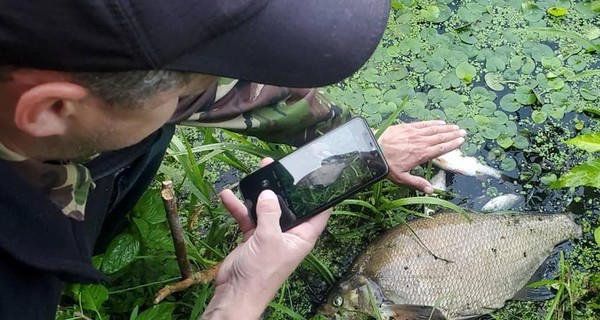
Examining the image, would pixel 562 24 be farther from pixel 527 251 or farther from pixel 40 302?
pixel 40 302

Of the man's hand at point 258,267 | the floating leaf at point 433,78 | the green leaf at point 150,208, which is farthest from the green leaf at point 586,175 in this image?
the green leaf at point 150,208

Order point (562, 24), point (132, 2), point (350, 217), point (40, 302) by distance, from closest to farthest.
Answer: point (132, 2) → point (40, 302) → point (350, 217) → point (562, 24)

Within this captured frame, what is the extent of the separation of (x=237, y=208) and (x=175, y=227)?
6.5 inches

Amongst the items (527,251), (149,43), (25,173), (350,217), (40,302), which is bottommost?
(527,251)

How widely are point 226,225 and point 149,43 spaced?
56.5 inches

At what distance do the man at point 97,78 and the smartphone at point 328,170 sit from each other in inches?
18.0

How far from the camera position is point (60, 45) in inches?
38.9

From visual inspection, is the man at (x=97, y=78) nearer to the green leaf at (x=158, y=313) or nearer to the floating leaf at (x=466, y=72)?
the green leaf at (x=158, y=313)

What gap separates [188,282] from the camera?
221 centimetres

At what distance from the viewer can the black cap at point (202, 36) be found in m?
0.96

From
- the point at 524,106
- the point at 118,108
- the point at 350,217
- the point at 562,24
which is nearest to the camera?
the point at 118,108

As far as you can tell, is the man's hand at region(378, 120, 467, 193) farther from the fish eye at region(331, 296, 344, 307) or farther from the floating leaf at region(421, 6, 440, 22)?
the floating leaf at region(421, 6, 440, 22)

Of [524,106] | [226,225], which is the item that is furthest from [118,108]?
[524,106]

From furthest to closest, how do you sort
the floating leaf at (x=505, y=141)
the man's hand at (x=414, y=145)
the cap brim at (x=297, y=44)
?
the floating leaf at (x=505, y=141) < the man's hand at (x=414, y=145) < the cap brim at (x=297, y=44)
